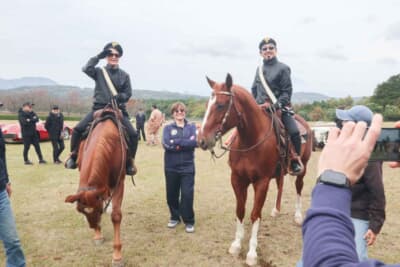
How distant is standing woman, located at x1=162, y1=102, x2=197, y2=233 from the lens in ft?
17.7

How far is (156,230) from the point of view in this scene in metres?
5.55

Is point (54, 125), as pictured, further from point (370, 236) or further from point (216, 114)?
point (370, 236)

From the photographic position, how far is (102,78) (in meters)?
5.14

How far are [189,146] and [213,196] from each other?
2.84 meters

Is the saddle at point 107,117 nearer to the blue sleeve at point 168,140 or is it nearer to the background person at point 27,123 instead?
the blue sleeve at point 168,140

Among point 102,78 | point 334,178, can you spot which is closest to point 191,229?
point 102,78

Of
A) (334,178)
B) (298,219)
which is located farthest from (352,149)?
(298,219)

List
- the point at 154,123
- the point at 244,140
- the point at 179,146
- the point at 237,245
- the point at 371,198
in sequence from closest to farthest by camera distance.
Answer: the point at 371,198 → the point at 244,140 → the point at 237,245 → the point at 179,146 → the point at 154,123

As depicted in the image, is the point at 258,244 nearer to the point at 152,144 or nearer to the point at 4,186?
the point at 4,186

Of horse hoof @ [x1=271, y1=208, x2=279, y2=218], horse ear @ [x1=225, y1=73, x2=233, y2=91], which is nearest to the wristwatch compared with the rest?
horse ear @ [x1=225, y1=73, x2=233, y2=91]

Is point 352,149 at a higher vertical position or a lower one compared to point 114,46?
lower

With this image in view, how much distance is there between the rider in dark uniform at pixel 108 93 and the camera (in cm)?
502

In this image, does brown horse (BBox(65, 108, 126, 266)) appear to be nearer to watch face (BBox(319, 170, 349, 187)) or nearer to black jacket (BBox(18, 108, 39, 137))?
watch face (BBox(319, 170, 349, 187))

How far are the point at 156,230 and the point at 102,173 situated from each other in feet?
7.44
